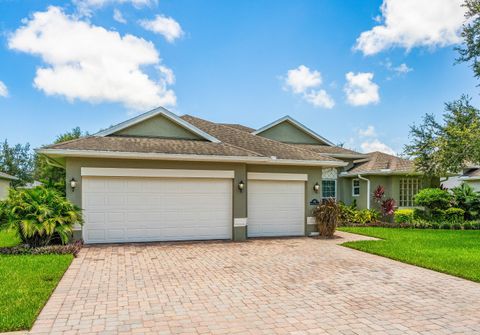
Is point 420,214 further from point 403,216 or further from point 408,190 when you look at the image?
point 408,190

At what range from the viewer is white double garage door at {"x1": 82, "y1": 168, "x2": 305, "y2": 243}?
1184cm

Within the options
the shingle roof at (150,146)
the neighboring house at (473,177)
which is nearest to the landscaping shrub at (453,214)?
the neighboring house at (473,177)

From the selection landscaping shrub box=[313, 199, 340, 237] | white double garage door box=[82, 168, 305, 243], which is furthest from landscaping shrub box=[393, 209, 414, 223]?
white double garage door box=[82, 168, 305, 243]

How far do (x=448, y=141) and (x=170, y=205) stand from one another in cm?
1244

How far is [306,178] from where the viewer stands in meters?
14.3

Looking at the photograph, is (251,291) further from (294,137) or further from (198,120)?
(294,137)

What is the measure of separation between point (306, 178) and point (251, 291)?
8130mm

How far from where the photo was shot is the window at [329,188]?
21453 mm

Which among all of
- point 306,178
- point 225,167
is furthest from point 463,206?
point 225,167

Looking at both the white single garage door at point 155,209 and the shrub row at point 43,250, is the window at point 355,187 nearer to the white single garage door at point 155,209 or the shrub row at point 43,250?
the white single garage door at point 155,209

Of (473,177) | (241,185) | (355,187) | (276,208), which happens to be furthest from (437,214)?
(241,185)

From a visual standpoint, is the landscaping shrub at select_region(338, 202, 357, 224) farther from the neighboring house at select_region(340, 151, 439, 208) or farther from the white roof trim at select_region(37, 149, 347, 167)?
the white roof trim at select_region(37, 149, 347, 167)

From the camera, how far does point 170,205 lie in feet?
41.1

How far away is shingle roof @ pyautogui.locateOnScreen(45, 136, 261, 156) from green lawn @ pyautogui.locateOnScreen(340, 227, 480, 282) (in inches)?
201
